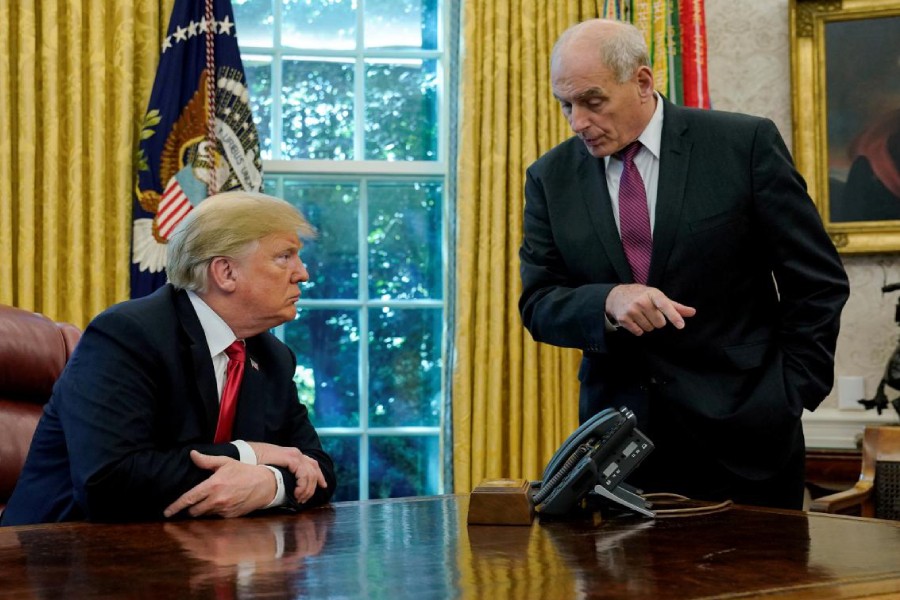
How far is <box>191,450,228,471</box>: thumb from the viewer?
2.01 m

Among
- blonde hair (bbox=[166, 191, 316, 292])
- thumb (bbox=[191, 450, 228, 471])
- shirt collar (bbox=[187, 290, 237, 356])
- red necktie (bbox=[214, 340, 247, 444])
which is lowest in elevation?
thumb (bbox=[191, 450, 228, 471])

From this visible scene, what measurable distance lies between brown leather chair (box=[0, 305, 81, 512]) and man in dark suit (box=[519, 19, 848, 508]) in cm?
118

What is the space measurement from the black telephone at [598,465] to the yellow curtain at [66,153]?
2.73 m

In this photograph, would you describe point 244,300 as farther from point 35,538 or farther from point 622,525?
point 622,525

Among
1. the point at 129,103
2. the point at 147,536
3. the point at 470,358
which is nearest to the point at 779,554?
→ the point at 147,536

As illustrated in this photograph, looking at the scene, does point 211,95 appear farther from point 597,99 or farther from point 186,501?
point 186,501

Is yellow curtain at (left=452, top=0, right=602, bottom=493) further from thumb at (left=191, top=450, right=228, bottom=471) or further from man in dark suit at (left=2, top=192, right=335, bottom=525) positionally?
thumb at (left=191, top=450, right=228, bottom=471)

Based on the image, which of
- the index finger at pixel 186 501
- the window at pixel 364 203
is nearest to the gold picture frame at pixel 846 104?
the window at pixel 364 203

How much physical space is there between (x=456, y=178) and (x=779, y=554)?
127 inches

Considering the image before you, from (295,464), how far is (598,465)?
64cm

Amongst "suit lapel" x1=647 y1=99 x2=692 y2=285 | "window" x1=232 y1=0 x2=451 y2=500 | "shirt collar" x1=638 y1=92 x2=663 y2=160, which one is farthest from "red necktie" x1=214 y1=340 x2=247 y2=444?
"window" x1=232 y1=0 x2=451 y2=500

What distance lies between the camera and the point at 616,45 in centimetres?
240

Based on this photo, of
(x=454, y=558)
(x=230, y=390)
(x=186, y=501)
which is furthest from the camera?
(x=230, y=390)

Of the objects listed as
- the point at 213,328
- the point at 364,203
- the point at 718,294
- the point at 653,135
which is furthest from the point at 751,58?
the point at 213,328
